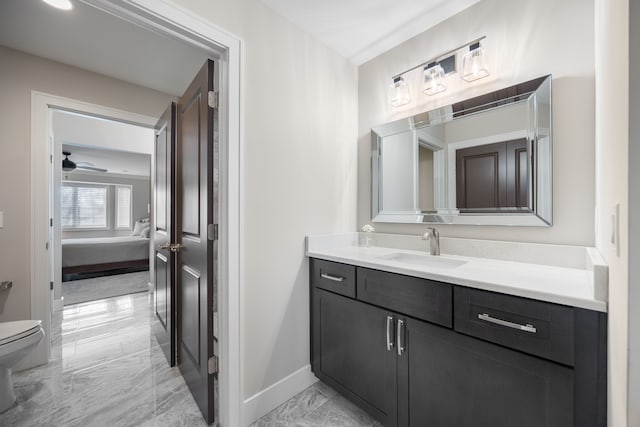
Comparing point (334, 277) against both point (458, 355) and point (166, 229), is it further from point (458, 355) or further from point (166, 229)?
point (166, 229)

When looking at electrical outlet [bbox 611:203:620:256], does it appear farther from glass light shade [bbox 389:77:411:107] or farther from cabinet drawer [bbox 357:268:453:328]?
glass light shade [bbox 389:77:411:107]

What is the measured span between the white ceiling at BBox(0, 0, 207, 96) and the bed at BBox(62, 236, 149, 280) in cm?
404

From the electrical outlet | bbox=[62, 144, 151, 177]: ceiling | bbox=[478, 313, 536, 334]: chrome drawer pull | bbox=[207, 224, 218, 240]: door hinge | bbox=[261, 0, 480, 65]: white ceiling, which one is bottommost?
bbox=[478, 313, 536, 334]: chrome drawer pull

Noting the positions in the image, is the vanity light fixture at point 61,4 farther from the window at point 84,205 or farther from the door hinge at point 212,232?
the window at point 84,205

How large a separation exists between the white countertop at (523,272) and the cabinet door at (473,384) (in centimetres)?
23

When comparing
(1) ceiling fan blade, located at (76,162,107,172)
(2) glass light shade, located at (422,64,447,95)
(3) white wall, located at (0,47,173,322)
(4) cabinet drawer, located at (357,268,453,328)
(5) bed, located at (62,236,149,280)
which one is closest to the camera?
(4) cabinet drawer, located at (357,268,453,328)

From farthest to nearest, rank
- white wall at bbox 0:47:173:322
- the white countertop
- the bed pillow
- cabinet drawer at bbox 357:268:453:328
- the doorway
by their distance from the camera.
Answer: the bed pillow → the doorway → white wall at bbox 0:47:173:322 → cabinet drawer at bbox 357:268:453:328 → the white countertop

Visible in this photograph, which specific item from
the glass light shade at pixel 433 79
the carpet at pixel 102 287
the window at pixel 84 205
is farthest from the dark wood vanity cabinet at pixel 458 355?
the window at pixel 84 205

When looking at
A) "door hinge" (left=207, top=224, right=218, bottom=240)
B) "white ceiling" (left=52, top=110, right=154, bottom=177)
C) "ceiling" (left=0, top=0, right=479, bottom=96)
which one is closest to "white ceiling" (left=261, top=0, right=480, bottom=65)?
"ceiling" (left=0, top=0, right=479, bottom=96)

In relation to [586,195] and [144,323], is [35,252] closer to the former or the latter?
[144,323]

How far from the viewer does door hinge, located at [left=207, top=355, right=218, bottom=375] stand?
59.1 inches

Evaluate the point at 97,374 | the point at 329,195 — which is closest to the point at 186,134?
the point at 329,195

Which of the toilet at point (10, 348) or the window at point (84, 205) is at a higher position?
the window at point (84, 205)

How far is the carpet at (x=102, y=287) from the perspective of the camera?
382 centimetres
